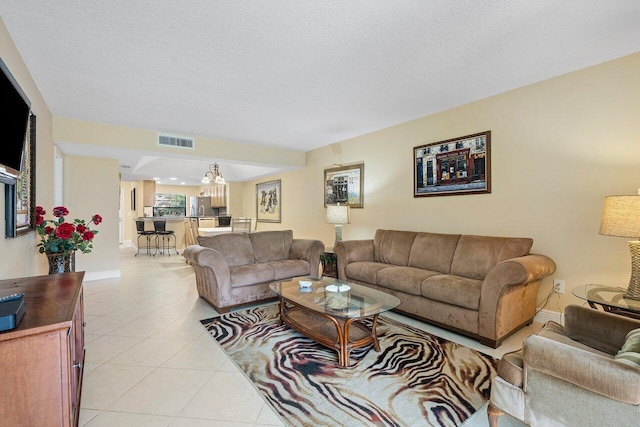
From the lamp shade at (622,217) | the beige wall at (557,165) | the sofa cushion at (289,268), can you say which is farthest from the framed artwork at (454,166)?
the sofa cushion at (289,268)

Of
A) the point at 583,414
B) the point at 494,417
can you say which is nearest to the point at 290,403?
the point at 494,417

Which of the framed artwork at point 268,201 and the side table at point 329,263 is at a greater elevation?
the framed artwork at point 268,201

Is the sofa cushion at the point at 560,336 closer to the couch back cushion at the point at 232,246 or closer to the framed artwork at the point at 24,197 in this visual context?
the couch back cushion at the point at 232,246

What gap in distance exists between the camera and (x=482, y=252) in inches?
119

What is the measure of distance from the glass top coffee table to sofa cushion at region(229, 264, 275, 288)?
1.84ft

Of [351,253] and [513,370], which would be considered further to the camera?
[351,253]

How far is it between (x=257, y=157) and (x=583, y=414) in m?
5.20

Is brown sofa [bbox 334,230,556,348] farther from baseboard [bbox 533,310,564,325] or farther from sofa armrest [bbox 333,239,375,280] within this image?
baseboard [bbox 533,310,564,325]

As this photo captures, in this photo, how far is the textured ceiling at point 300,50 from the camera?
1.84m

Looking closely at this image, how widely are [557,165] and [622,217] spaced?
99 centimetres

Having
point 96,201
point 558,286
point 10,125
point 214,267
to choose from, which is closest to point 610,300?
point 558,286

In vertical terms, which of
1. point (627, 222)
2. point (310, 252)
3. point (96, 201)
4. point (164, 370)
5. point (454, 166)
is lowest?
point (164, 370)

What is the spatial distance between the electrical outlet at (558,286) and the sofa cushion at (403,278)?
1078 millimetres

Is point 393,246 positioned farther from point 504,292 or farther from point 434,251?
point 504,292
